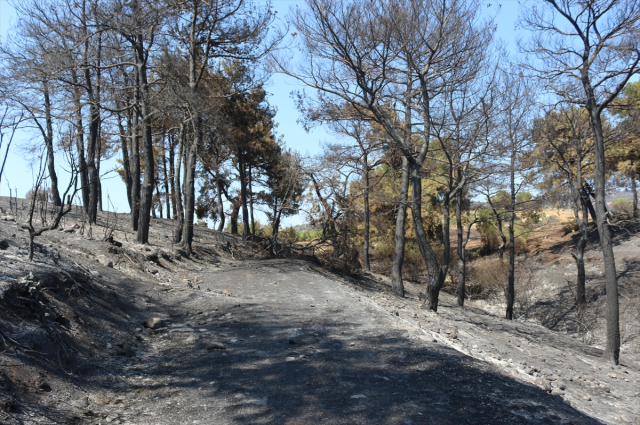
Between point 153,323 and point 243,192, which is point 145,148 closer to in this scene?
point 153,323

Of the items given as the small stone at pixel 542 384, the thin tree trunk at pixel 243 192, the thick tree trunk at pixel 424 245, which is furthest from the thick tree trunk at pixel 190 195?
the small stone at pixel 542 384

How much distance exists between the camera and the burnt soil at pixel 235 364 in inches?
170

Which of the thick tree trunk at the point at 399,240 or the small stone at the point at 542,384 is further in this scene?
the thick tree trunk at the point at 399,240

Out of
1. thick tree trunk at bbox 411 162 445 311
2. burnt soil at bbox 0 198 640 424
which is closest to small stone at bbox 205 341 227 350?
burnt soil at bbox 0 198 640 424

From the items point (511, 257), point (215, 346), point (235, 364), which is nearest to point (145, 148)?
point (215, 346)

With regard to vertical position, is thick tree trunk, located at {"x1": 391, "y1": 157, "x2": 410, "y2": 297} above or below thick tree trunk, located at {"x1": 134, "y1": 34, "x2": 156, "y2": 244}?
below

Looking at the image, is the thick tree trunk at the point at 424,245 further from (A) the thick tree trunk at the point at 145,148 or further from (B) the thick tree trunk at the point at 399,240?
(A) the thick tree trunk at the point at 145,148

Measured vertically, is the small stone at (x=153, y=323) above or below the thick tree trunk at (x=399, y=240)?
below

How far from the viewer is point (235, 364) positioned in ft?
18.7

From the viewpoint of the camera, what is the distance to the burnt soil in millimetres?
4328

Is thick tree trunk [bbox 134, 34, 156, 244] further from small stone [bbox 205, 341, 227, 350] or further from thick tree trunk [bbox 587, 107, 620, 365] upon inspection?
thick tree trunk [bbox 587, 107, 620, 365]

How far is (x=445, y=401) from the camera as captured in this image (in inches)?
183

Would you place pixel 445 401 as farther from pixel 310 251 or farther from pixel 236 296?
pixel 310 251

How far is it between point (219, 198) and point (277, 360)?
80.5ft
